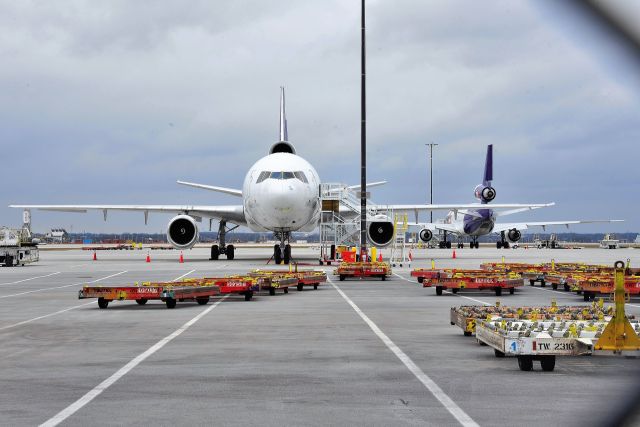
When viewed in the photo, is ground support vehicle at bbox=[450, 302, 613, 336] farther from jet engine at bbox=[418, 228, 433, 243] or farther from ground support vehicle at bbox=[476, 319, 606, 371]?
jet engine at bbox=[418, 228, 433, 243]

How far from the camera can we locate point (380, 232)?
4428 cm

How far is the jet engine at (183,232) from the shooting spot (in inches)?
1762

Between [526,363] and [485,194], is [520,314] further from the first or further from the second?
[485,194]

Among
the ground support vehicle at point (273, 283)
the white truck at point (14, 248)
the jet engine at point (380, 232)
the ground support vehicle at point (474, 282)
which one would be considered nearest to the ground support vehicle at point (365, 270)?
the ground support vehicle at point (273, 283)

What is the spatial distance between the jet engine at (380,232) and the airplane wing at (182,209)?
756 centimetres

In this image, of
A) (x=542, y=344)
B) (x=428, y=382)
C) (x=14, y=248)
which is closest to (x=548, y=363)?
(x=542, y=344)

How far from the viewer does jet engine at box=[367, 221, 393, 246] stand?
144 feet

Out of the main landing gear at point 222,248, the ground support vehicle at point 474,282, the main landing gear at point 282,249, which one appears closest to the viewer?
the ground support vehicle at point 474,282

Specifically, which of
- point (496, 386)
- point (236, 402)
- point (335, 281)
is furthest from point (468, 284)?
point (236, 402)

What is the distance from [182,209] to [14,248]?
32.8ft

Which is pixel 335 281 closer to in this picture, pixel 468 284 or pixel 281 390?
pixel 468 284

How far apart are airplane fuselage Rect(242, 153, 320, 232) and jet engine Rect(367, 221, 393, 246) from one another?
12.4 feet

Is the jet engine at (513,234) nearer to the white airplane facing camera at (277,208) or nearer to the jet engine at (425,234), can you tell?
the jet engine at (425,234)

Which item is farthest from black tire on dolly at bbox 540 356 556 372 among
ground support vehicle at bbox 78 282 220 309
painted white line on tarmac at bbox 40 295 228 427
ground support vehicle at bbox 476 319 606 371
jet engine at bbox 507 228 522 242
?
jet engine at bbox 507 228 522 242
